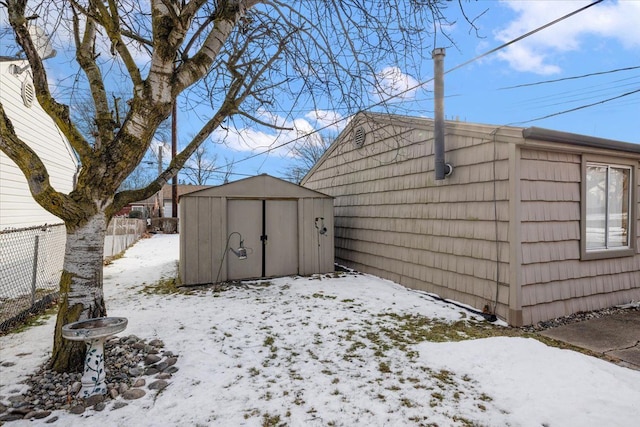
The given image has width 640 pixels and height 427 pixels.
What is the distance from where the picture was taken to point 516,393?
2.61 metres

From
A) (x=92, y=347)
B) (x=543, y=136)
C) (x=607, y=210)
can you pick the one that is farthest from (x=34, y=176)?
(x=607, y=210)

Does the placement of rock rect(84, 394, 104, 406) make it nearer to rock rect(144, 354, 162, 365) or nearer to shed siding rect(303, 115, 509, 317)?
rock rect(144, 354, 162, 365)

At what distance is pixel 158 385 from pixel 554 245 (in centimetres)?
480

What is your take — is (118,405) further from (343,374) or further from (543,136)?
(543,136)

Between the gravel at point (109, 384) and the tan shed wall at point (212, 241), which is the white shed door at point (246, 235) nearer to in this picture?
the tan shed wall at point (212, 241)

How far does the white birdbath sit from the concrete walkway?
4.44m

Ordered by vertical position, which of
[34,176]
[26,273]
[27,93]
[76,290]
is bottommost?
[26,273]

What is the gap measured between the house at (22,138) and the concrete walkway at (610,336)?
31.0 ft

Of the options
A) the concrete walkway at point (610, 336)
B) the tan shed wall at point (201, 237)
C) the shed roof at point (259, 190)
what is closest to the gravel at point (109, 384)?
the tan shed wall at point (201, 237)

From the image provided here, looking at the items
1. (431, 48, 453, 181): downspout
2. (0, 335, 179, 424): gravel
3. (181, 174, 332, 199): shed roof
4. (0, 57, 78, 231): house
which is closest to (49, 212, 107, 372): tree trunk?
(0, 335, 179, 424): gravel

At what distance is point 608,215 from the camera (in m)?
5.00

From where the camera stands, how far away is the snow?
2.33 m

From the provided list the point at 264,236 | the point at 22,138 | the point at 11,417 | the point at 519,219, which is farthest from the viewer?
the point at 22,138

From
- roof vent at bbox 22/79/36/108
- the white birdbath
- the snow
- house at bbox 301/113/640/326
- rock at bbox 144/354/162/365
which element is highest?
roof vent at bbox 22/79/36/108
